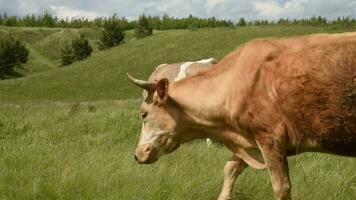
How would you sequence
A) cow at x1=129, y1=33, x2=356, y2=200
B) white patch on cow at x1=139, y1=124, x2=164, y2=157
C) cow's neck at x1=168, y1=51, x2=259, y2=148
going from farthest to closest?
white patch on cow at x1=139, y1=124, x2=164, y2=157 → cow's neck at x1=168, y1=51, x2=259, y2=148 → cow at x1=129, y1=33, x2=356, y2=200

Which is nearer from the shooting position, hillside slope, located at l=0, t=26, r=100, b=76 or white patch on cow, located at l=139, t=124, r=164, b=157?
white patch on cow, located at l=139, t=124, r=164, b=157

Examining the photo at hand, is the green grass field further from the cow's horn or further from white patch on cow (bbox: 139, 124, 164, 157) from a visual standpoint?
the cow's horn

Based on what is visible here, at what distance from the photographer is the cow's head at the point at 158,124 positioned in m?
6.96

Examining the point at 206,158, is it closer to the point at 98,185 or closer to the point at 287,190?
the point at 98,185

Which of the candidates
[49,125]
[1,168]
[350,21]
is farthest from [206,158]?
[350,21]

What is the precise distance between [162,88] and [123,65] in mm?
44957

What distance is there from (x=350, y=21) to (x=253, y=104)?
6695 centimetres

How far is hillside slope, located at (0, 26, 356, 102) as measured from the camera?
144 feet

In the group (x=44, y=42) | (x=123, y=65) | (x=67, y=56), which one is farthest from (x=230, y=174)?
(x=44, y=42)

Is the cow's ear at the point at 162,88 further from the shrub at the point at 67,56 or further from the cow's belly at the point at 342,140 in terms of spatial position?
the shrub at the point at 67,56

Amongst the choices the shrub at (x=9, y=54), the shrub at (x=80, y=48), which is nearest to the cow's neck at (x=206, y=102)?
the shrub at (x=9, y=54)

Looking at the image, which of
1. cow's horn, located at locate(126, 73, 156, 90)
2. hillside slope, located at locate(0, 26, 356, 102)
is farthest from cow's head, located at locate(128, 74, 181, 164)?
hillside slope, located at locate(0, 26, 356, 102)

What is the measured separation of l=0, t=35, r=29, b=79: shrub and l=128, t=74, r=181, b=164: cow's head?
5728 cm

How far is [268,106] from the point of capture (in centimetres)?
610
